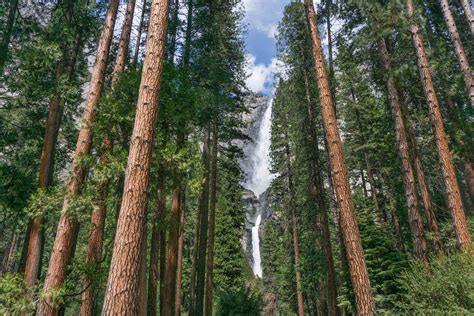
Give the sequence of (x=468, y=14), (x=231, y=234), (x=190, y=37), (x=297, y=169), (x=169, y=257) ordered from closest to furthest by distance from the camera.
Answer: (x=169, y=257) → (x=468, y=14) → (x=190, y=37) → (x=297, y=169) → (x=231, y=234)

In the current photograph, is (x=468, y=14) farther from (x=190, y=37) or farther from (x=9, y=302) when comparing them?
(x=9, y=302)

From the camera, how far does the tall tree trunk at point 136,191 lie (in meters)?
3.84

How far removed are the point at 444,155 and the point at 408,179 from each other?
1157 millimetres

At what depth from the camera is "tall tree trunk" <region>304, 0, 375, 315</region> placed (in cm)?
544

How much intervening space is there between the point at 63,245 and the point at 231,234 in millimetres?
20580

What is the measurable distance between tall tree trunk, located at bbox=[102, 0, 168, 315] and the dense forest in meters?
0.02

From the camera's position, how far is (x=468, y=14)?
10.3 meters

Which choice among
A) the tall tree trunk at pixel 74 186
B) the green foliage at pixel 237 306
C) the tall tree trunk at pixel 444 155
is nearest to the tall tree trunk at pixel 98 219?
the tall tree trunk at pixel 74 186

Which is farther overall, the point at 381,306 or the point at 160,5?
the point at 381,306

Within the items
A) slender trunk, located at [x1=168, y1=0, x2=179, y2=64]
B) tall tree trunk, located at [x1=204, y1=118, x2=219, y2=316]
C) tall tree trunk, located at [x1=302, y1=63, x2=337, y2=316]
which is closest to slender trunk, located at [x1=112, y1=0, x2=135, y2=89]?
slender trunk, located at [x1=168, y1=0, x2=179, y2=64]

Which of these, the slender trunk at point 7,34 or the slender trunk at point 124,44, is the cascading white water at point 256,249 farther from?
the slender trunk at point 124,44

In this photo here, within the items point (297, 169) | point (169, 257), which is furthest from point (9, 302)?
point (297, 169)

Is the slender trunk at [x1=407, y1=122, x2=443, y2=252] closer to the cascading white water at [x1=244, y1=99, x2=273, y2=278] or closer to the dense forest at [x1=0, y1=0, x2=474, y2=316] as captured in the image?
the dense forest at [x1=0, y1=0, x2=474, y2=316]

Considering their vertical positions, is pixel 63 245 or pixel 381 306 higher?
pixel 63 245
